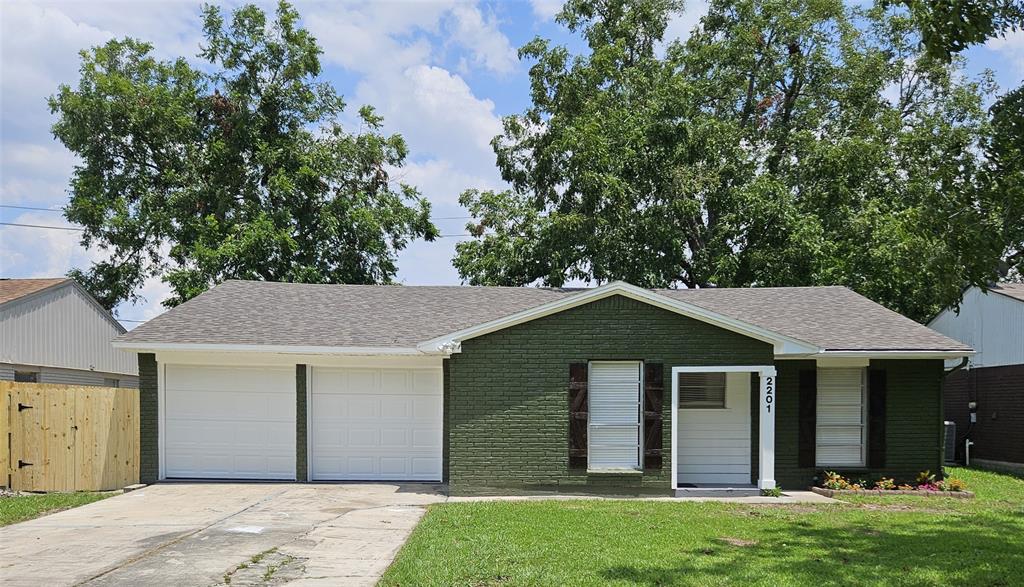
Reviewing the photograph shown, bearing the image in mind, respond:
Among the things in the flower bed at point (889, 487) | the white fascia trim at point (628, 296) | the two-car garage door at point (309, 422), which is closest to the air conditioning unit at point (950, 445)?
the flower bed at point (889, 487)

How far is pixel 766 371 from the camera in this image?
13008mm

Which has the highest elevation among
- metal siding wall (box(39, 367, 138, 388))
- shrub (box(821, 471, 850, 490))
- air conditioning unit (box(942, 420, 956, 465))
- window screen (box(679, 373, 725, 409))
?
window screen (box(679, 373, 725, 409))

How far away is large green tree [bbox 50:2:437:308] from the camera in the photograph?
84.5 ft

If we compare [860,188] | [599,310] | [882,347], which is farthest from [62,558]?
[860,188]

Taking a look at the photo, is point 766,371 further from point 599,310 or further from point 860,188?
point 860,188

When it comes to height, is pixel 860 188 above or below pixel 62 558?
above

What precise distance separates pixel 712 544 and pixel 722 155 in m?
17.3

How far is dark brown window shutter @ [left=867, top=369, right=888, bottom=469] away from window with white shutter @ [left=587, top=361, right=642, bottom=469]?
4.17 metres

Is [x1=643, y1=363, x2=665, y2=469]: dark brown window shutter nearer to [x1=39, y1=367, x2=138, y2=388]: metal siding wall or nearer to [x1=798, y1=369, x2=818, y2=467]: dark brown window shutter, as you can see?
[x1=798, y1=369, x2=818, y2=467]: dark brown window shutter

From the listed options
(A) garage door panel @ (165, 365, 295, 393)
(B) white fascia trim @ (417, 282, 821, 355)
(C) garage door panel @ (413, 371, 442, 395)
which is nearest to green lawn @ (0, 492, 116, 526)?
(A) garage door panel @ (165, 365, 295, 393)

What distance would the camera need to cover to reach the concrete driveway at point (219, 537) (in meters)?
7.73

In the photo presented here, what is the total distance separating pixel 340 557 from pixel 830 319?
34.5 feet

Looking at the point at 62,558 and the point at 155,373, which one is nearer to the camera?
the point at 62,558

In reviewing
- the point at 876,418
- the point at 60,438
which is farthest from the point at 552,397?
the point at 60,438
